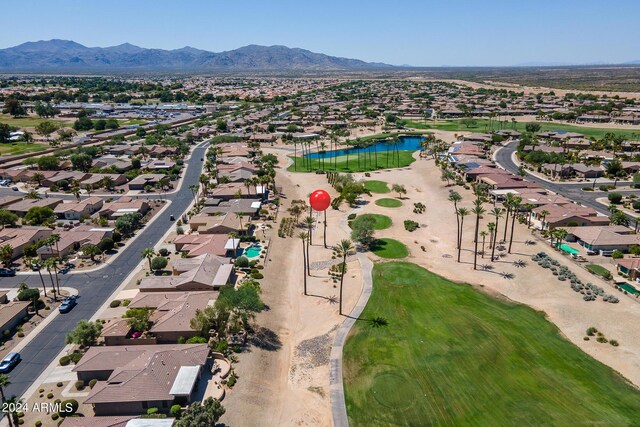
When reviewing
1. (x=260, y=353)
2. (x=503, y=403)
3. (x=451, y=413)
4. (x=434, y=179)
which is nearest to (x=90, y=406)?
(x=260, y=353)

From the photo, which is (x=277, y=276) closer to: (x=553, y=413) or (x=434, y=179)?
(x=553, y=413)

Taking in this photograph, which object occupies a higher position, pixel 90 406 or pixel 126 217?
pixel 126 217

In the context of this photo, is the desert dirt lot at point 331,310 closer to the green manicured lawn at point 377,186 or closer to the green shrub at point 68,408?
the green shrub at point 68,408

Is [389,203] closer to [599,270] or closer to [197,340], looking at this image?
[599,270]

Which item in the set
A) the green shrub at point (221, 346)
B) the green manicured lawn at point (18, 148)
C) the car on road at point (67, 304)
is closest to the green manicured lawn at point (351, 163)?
the car on road at point (67, 304)

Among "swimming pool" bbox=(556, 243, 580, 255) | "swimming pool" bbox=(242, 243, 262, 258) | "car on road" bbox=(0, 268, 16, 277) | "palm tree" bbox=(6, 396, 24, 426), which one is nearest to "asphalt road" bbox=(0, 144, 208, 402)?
"car on road" bbox=(0, 268, 16, 277)

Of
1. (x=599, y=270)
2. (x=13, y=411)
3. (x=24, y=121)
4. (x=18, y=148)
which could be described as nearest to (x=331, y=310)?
(x=13, y=411)
